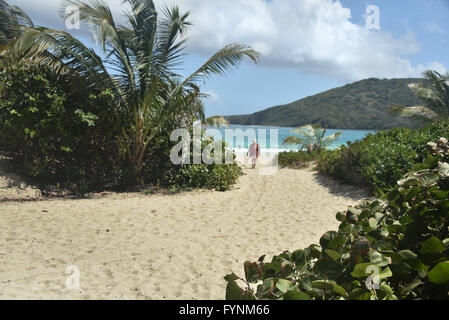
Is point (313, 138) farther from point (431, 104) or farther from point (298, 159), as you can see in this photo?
point (431, 104)

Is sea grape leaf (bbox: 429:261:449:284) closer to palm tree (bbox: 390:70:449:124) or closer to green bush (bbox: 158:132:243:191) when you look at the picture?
green bush (bbox: 158:132:243:191)

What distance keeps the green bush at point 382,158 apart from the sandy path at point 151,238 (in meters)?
0.74

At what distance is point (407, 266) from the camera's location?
83 cm

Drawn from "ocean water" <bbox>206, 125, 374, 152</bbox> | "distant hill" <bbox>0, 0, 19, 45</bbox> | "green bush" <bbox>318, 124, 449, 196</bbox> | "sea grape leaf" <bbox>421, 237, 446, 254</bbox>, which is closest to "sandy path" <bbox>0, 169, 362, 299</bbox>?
"green bush" <bbox>318, 124, 449, 196</bbox>

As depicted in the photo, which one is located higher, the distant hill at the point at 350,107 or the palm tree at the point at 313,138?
the distant hill at the point at 350,107

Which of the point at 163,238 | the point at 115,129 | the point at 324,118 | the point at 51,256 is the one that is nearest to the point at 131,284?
the point at 51,256

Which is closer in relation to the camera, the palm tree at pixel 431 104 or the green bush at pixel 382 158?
the green bush at pixel 382 158

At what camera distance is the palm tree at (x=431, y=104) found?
16720mm

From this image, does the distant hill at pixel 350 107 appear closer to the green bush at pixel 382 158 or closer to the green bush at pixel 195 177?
the green bush at pixel 382 158

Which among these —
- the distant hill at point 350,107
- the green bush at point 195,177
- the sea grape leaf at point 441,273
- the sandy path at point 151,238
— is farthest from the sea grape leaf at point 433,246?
the distant hill at point 350,107

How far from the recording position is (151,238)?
555 cm

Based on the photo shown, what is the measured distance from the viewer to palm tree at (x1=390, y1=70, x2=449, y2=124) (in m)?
16.7

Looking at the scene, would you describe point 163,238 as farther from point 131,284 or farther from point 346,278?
point 346,278

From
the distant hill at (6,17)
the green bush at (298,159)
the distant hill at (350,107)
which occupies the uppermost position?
the distant hill at (350,107)
